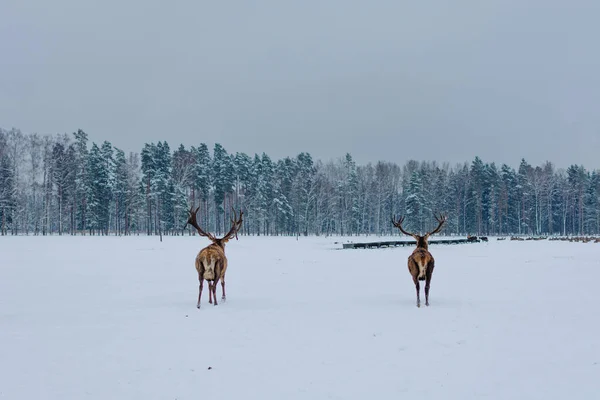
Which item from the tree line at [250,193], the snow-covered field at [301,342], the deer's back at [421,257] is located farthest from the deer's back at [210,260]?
the tree line at [250,193]

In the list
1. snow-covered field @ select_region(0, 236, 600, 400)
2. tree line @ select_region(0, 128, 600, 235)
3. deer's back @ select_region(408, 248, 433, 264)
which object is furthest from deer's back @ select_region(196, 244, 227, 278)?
tree line @ select_region(0, 128, 600, 235)

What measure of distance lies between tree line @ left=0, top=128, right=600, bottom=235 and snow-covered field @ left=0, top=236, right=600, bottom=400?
5655 centimetres

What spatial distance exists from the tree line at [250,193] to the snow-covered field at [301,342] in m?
56.6

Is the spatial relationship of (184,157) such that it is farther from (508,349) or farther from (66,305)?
(508,349)

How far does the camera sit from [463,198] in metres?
99.2

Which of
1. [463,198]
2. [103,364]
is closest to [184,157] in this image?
[463,198]

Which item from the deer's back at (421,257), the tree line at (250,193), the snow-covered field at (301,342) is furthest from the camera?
the tree line at (250,193)

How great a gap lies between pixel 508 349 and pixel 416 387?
9.47ft

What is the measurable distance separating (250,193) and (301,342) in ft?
266

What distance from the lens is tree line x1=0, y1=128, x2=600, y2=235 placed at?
69.6 metres

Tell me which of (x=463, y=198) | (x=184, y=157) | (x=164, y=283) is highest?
(x=184, y=157)

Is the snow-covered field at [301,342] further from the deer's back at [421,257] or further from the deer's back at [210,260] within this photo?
the deer's back at [421,257]

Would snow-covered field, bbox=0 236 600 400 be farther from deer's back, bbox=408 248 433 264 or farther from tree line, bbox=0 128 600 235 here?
tree line, bbox=0 128 600 235

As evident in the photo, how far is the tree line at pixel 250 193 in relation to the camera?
69.6 metres
